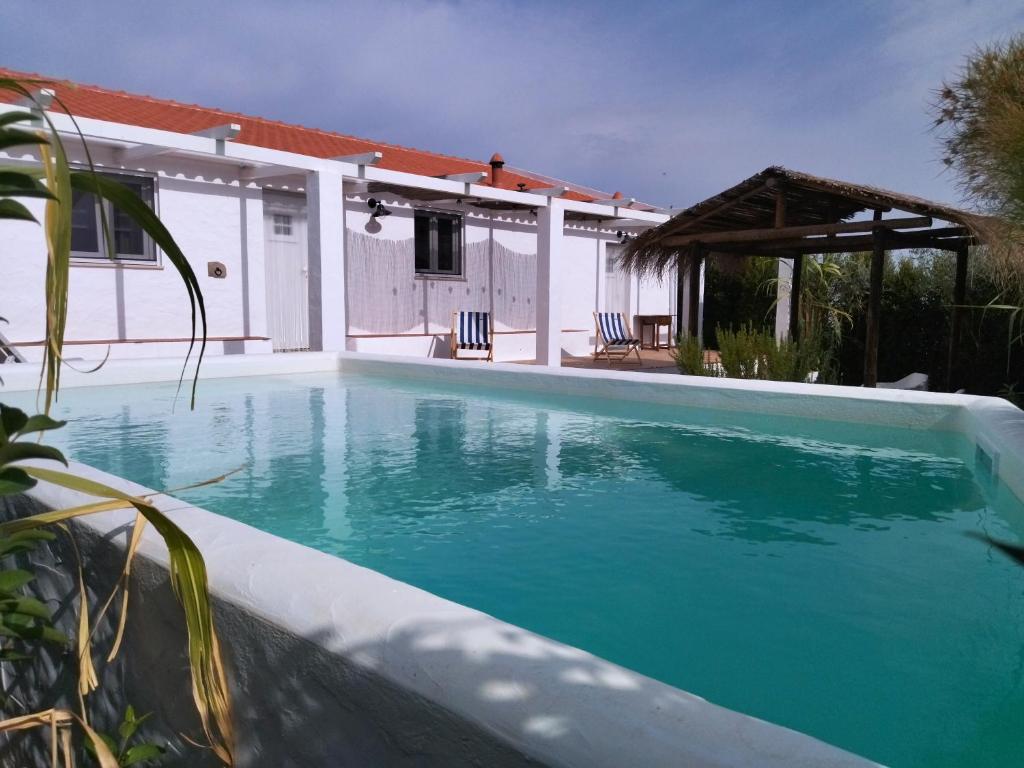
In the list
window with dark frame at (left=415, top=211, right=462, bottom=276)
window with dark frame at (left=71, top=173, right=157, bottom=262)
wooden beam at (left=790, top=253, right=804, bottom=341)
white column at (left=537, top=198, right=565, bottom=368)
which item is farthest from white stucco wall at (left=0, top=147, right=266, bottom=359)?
wooden beam at (left=790, top=253, right=804, bottom=341)

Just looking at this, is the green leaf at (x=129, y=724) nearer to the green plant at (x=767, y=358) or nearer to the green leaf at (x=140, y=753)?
the green leaf at (x=140, y=753)

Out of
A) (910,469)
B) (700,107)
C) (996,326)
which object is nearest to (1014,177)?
(910,469)

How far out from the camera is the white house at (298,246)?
11438mm

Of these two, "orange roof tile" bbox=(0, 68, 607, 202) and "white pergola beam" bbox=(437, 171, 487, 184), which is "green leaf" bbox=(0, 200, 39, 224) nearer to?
"orange roof tile" bbox=(0, 68, 607, 202)

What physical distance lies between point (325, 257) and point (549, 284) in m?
4.25

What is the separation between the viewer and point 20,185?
136cm

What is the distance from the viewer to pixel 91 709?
2381 mm

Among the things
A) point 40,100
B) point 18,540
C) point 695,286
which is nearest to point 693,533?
point 18,540

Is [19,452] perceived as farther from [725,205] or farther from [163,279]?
[163,279]

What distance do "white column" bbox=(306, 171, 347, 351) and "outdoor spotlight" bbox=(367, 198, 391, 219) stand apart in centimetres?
199

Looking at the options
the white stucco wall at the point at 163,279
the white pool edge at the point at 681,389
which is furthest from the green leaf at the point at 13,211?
the white stucco wall at the point at 163,279

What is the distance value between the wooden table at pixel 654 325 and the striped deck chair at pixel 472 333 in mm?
3783

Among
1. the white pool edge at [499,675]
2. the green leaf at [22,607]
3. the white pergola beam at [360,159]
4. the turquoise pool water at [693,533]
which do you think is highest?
the white pergola beam at [360,159]

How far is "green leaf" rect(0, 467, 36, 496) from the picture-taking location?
64.8 inches
